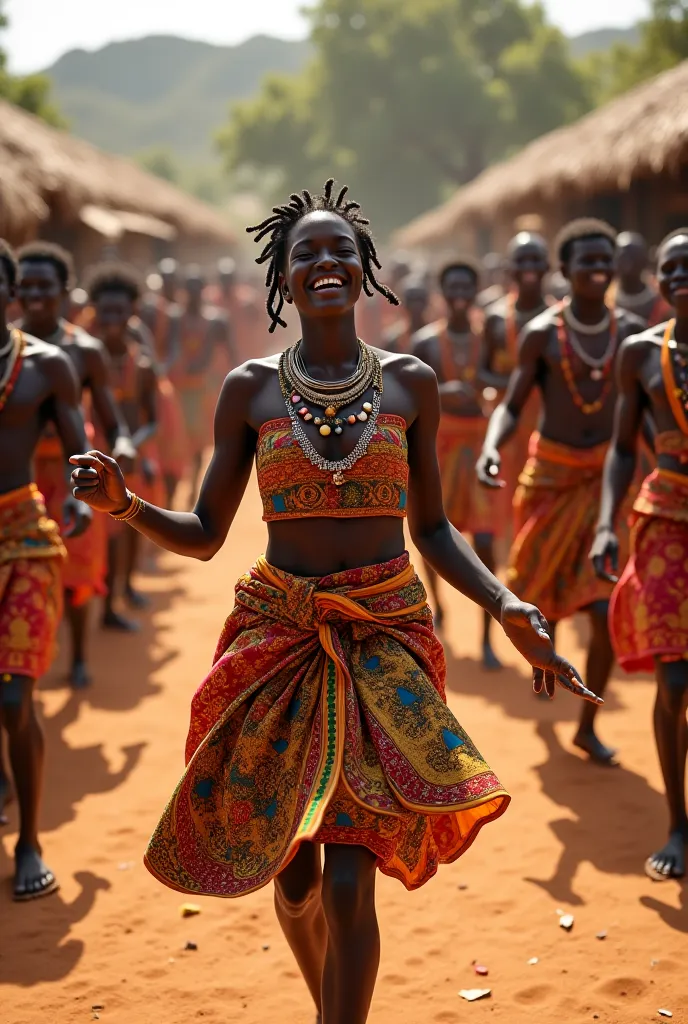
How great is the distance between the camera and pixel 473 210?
2136 centimetres

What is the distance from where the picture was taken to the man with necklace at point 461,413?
283 inches

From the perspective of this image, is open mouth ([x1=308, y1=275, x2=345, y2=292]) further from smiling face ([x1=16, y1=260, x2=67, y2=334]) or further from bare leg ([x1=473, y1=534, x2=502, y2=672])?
bare leg ([x1=473, y1=534, x2=502, y2=672])

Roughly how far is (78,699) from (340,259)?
13.5 feet

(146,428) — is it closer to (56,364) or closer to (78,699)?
(78,699)

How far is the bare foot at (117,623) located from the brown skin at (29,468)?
335 cm

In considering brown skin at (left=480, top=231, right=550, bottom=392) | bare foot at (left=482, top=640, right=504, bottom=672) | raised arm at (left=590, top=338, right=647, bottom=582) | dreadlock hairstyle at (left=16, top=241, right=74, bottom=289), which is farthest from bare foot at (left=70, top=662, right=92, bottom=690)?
raised arm at (left=590, top=338, right=647, bottom=582)

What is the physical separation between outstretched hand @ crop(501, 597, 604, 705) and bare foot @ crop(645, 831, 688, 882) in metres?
1.75

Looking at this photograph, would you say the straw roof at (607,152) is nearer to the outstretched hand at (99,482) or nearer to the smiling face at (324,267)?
the smiling face at (324,267)

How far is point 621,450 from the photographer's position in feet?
14.8

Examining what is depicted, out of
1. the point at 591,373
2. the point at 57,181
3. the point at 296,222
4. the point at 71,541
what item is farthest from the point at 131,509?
the point at 57,181

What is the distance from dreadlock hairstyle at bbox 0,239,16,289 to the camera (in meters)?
4.48

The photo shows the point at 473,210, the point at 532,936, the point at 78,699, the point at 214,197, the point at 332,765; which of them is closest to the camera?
the point at 332,765

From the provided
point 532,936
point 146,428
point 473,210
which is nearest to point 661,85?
point 473,210

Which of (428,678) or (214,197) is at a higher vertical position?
(214,197)
